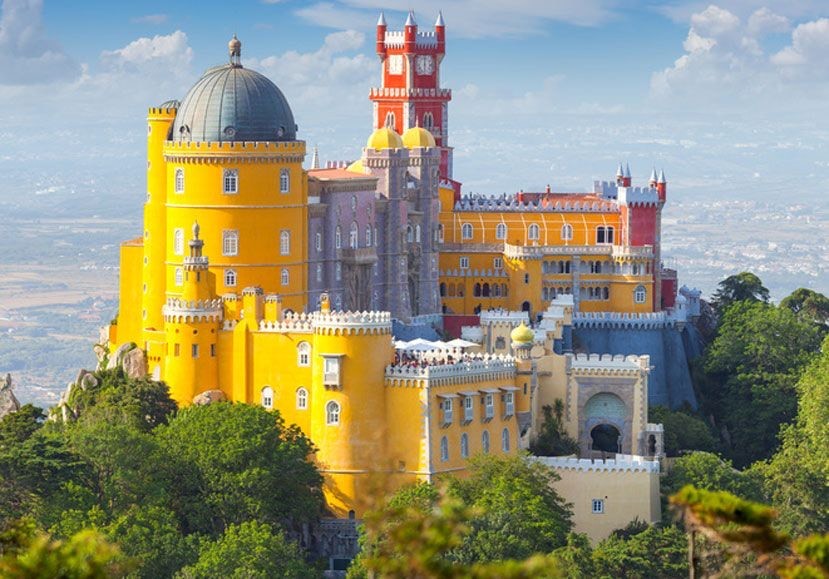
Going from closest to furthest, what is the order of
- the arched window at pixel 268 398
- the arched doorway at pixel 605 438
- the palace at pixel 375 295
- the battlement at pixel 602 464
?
the palace at pixel 375 295, the battlement at pixel 602 464, the arched window at pixel 268 398, the arched doorway at pixel 605 438

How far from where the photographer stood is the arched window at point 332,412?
96.2 meters

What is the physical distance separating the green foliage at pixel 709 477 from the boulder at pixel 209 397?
18362mm

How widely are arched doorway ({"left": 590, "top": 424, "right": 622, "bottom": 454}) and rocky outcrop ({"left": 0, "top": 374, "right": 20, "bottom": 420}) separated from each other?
25426 mm

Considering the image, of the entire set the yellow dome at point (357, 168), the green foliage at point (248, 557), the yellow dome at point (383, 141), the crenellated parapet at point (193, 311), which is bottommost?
the green foliage at point (248, 557)

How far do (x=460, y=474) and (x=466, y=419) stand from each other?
223 centimetres

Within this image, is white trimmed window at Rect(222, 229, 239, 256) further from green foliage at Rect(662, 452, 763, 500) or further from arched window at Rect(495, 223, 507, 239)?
arched window at Rect(495, 223, 507, 239)

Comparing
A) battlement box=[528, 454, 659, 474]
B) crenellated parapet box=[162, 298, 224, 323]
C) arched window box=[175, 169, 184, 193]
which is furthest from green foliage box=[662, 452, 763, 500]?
arched window box=[175, 169, 184, 193]

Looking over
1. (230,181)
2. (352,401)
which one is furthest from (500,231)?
(352,401)

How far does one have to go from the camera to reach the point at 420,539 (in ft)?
158

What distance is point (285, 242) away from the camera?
107312 millimetres

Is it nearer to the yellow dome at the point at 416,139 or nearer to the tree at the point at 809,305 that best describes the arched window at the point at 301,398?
the yellow dome at the point at 416,139

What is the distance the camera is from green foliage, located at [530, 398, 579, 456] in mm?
103062

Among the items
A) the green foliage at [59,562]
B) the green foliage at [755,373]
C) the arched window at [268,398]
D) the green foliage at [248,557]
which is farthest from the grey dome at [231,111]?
the green foliage at [59,562]

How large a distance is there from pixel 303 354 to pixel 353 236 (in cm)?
1668
